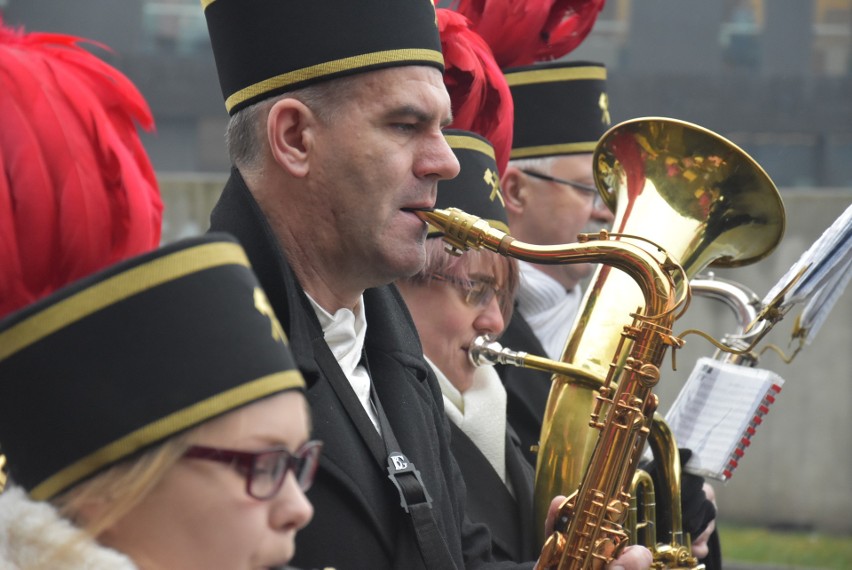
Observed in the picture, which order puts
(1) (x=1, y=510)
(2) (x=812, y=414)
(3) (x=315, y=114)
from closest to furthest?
(1) (x=1, y=510) < (3) (x=315, y=114) < (2) (x=812, y=414)

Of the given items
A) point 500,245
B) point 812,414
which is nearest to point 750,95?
point 812,414

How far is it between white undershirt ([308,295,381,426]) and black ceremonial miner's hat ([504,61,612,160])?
2243 mm

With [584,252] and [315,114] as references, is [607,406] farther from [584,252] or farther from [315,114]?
[315,114]

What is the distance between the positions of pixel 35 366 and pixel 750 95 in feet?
37.6

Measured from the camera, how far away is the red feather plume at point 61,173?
2254 millimetres

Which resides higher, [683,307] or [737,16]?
[683,307]

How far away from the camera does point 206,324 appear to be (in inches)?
73.7

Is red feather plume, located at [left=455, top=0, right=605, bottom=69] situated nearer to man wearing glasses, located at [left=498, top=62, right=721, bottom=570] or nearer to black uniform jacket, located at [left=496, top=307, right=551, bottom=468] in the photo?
man wearing glasses, located at [left=498, top=62, right=721, bottom=570]

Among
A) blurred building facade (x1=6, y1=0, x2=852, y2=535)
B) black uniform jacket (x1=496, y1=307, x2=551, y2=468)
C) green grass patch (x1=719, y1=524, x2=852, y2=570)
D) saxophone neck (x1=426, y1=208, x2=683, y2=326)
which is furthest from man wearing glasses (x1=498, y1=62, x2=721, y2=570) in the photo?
blurred building facade (x1=6, y1=0, x2=852, y2=535)

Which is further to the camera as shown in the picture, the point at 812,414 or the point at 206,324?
the point at 812,414

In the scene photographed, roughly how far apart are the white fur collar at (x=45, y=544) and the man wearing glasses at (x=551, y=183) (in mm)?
2993

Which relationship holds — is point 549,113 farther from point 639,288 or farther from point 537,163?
point 639,288

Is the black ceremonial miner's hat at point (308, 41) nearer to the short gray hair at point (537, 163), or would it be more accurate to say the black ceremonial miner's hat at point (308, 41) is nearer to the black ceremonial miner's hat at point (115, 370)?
the black ceremonial miner's hat at point (115, 370)

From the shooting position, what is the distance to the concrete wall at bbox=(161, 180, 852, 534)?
8.74 meters
